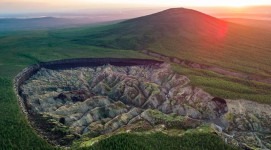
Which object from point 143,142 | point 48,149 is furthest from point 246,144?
point 48,149

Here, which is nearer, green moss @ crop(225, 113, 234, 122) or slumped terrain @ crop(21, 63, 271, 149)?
slumped terrain @ crop(21, 63, 271, 149)

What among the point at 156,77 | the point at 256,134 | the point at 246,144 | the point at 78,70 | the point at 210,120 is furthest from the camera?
the point at 78,70

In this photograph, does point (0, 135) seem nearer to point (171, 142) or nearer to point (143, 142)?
point (143, 142)

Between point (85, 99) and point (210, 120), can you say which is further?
point (85, 99)

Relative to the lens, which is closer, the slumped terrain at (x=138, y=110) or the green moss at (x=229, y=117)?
the slumped terrain at (x=138, y=110)

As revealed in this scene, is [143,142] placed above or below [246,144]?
above

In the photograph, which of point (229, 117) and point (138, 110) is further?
point (138, 110)

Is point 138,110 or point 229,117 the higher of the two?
point 138,110

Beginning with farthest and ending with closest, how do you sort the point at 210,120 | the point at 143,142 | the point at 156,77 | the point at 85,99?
the point at 156,77
the point at 85,99
the point at 210,120
the point at 143,142
